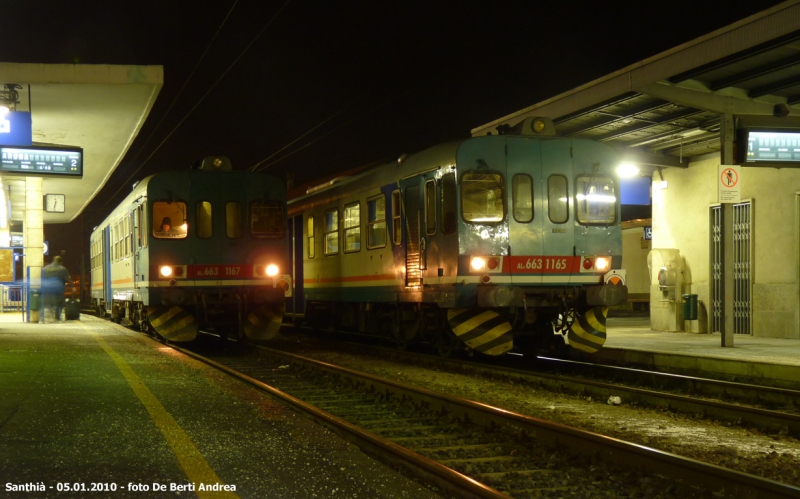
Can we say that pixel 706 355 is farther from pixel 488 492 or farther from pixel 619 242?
pixel 488 492

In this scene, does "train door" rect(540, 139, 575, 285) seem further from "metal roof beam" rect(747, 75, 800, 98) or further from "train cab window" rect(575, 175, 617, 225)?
"metal roof beam" rect(747, 75, 800, 98)

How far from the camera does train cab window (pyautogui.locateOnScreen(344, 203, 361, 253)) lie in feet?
50.9

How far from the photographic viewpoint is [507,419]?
742 cm

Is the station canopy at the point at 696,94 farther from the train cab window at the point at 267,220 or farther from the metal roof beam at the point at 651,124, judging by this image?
the train cab window at the point at 267,220

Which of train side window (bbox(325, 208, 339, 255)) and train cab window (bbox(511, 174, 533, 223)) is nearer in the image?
train cab window (bbox(511, 174, 533, 223))

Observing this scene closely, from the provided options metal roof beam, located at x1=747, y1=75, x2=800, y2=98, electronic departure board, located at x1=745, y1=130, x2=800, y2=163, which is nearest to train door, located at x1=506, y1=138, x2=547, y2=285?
electronic departure board, located at x1=745, y1=130, x2=800, y2=163

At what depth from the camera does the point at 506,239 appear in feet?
39.3

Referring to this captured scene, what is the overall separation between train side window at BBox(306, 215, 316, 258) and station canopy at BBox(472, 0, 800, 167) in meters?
4.36

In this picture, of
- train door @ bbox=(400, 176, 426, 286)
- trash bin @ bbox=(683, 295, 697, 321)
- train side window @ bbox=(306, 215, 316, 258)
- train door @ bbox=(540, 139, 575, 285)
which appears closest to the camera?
train door @ bbox=(540, 139, 575, 285)

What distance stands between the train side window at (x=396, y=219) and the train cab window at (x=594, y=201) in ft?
9.51

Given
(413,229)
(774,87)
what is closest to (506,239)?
(413,229)

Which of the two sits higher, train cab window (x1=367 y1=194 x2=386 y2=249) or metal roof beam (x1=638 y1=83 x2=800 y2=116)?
metal roof beam (x1=638 y1=83 x2=800 y2=116)

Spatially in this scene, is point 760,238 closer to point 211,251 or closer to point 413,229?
point 413,229

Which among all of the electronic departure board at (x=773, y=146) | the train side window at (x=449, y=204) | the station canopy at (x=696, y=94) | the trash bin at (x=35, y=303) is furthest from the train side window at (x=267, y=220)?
the trash bin at (x=35, y=303)
